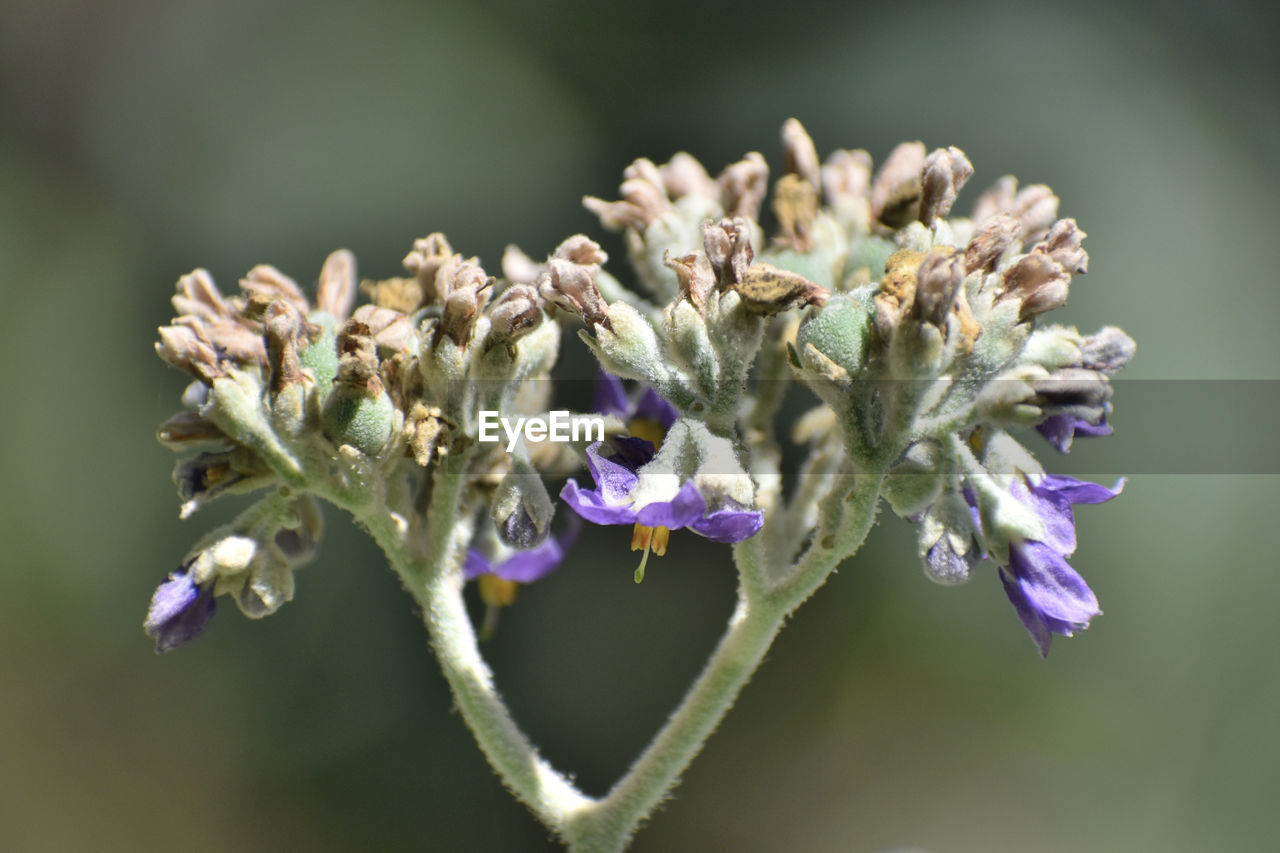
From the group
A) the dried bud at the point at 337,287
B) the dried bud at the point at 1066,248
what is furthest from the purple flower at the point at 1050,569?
the dried bud at the point at 337,287

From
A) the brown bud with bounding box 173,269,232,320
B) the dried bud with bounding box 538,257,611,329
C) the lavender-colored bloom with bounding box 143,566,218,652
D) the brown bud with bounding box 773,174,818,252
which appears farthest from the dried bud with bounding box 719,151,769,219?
the lavender-colored bloom with bounding box 143,566,218,652

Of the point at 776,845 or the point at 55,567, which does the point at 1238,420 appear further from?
the point at 55,567

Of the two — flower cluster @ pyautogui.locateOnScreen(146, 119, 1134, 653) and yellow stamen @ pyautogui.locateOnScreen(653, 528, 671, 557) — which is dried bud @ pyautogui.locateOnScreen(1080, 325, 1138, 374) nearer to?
flower cluster @ pyautogui.locateOnScreen(146, 119, 1134, 653)

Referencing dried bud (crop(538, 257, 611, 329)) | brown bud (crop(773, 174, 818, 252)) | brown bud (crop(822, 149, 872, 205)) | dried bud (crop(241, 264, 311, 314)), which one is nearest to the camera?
dried bud (crop(538, 257, 611, 329))

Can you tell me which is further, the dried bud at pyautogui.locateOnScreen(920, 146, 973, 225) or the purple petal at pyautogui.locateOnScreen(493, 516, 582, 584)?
the purple petal at pyautogui.locateOnScreen(493, 516, 582, 584)

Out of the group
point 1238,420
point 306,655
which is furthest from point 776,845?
point 1238,420

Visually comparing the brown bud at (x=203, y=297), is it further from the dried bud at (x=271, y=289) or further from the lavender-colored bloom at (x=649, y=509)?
the lavender-colored bloom at (x=649, y=509)

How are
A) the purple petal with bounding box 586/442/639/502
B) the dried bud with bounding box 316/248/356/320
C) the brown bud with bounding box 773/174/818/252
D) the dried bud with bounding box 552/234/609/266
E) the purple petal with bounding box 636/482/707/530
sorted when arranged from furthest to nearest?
the brown bud with bounding box 773/174/818/252 < the dried bud with bounding box 316/248/356/320 < the dried bud with bounding box 552/234/609/266 < the purple petal with bounding box 586/442/639/502 < the purple petal with bounding box 636/482/707/530
